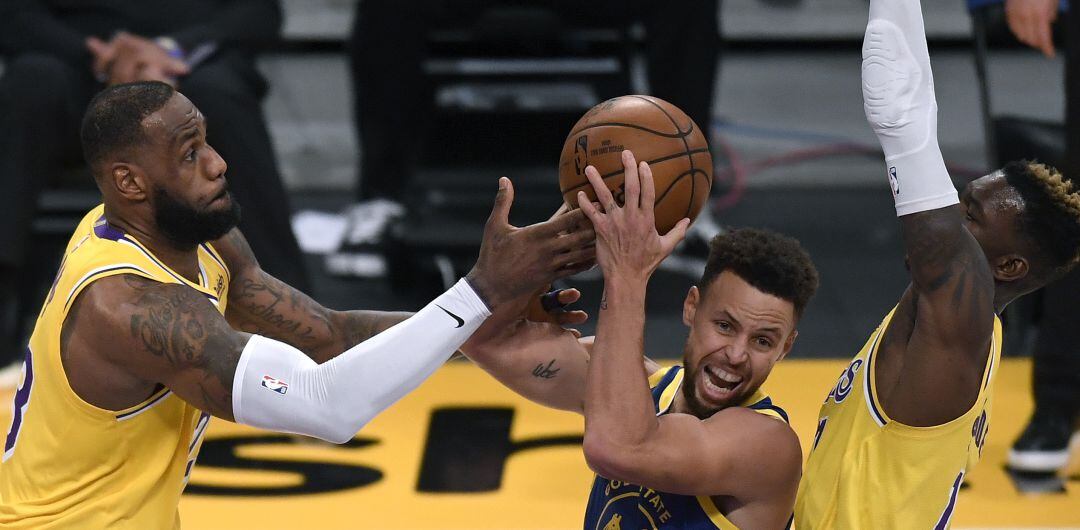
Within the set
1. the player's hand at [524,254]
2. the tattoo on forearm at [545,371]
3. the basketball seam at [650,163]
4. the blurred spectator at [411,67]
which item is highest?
the basketball seam at [650,163]

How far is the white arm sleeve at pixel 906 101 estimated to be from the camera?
2.72 meters

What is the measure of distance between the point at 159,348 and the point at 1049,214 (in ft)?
6.25

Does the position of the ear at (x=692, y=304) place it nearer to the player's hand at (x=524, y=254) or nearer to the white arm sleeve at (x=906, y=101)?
the player's hand at (x=524, y=254)

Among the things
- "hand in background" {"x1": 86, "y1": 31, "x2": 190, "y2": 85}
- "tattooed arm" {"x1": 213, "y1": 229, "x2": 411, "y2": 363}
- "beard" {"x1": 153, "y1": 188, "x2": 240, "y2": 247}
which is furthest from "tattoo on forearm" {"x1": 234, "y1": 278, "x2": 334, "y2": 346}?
"hand in background" {"x1": 86, "y1": 31, "x2": 190, "y2": 85}

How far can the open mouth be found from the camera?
299 centimetres

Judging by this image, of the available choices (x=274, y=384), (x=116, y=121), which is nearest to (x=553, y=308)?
(x=274, y=384)

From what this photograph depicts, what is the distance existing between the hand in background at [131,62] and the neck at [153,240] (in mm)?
3097

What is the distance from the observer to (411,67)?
725 centimetres

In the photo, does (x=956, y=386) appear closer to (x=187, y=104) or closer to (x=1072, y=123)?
(x=187, y=104)

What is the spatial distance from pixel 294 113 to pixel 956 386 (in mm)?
6520

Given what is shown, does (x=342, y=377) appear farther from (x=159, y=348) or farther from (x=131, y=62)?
(x=131, y=62)

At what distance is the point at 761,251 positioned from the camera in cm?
304

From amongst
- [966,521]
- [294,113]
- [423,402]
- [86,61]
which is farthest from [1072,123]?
[294,113]

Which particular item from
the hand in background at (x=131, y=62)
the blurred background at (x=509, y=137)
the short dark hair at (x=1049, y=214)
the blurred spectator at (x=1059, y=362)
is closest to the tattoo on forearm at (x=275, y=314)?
the blurred background at (x=509, y=137)
